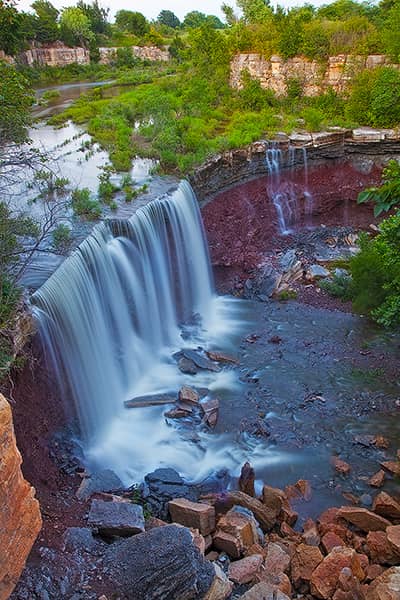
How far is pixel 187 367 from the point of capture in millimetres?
12336

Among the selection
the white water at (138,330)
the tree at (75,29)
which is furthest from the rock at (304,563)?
the tree at (75,29)

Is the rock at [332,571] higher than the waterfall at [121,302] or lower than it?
lower

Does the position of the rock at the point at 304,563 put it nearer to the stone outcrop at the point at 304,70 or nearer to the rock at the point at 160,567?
the rock at the point at 160,567

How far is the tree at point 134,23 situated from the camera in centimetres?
5841

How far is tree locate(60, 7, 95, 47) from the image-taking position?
47594 mm

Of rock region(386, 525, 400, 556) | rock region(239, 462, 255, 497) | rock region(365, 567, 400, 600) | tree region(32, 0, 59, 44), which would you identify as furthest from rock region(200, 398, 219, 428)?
tree region(32, 0, 59, 44)

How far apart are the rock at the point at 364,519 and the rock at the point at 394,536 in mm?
455

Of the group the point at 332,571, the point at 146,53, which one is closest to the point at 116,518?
the point at 332,571

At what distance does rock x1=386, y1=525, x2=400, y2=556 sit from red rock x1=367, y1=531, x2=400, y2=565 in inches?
2.9

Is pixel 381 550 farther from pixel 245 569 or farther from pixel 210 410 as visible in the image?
pixel 210 410

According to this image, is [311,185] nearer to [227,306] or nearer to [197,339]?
[227,306]

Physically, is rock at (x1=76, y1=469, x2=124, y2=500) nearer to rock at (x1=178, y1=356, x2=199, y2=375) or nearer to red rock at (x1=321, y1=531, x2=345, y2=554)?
red rock at (x1=321, y1=531, x2=345, y2=554)

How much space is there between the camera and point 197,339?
1389 cm

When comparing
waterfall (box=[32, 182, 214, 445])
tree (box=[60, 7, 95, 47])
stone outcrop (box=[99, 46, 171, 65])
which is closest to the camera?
waterfall (box=[32, 182, 214, 445])
